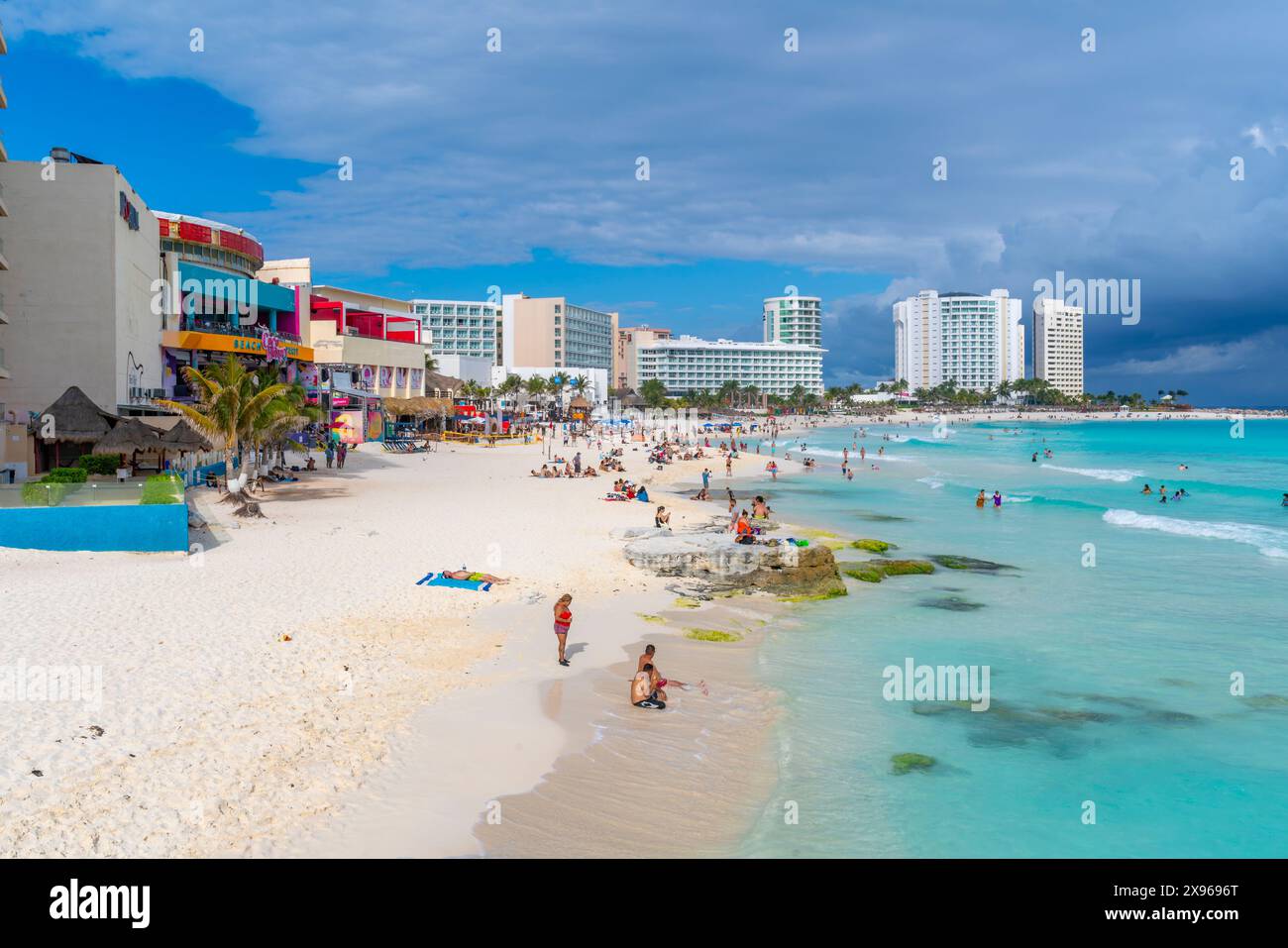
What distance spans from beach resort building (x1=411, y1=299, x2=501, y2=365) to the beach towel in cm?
13018

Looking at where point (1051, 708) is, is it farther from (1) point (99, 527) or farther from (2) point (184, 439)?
(2) point (184, 439)

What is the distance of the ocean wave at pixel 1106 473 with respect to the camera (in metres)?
53.8

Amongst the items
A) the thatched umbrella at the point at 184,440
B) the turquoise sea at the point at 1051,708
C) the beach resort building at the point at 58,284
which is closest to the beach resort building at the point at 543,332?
the beach resort building at the point at 58,284

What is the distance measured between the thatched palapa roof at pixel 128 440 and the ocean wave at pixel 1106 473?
166 ft

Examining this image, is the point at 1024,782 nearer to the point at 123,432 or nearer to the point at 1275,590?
the point at 1275,590

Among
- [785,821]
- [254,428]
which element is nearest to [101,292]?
[254,428]

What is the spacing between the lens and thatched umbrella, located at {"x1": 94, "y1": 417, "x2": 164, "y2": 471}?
23406 mm

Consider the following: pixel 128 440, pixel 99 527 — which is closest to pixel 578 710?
pixel 99 527

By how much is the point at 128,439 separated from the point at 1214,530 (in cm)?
3581

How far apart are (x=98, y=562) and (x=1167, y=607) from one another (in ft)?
72.2

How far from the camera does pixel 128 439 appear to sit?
23.4 m

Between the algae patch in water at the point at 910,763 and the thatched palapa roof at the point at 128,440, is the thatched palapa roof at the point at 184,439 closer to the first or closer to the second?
the thatched palapa roof at the point at 128,440

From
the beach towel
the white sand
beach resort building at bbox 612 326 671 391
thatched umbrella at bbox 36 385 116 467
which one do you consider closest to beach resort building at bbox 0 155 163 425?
thatched umbrella at bbox 36 385 116 467

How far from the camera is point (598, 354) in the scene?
15775 cm
